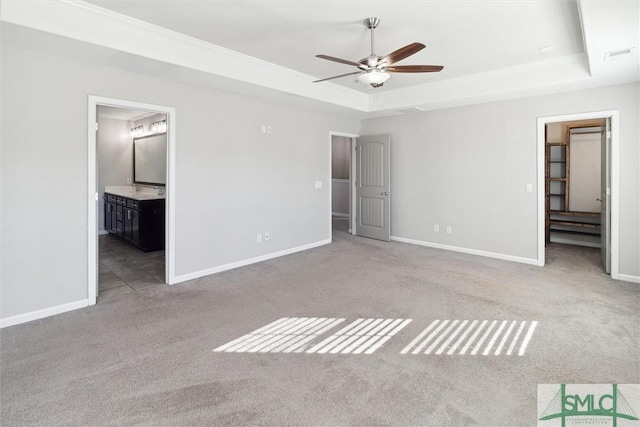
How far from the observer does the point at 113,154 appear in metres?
7.22

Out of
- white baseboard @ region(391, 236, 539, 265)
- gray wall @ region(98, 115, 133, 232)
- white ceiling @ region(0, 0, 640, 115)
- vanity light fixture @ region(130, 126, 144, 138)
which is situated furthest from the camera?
gray wall @ region(98, 115, 133, 232)

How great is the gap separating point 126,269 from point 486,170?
210 inches

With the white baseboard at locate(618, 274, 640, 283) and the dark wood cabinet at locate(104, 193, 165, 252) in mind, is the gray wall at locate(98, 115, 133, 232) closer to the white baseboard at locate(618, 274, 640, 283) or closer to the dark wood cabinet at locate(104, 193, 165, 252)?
the dark wood cabinet at locate(104, 193, 165, 252)

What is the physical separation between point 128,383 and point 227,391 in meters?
0.64

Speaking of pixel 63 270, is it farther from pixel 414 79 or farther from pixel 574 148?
pixel 574 148

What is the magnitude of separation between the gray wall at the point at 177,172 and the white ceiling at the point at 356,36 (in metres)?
0.54

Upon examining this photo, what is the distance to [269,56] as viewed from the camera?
13.3ft

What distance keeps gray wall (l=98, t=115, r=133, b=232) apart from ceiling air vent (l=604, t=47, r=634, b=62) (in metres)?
7.80

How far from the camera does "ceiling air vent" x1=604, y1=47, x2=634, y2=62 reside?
3160 millimetres

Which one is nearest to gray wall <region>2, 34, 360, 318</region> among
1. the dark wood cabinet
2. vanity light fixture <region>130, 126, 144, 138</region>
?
the dark wood cabinet

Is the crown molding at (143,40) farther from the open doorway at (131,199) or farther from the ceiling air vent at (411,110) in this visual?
the ceiling air vent at (411,110)

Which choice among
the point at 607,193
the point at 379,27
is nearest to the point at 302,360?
the point at 379,27

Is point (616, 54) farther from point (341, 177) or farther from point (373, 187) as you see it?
point (341, 177)

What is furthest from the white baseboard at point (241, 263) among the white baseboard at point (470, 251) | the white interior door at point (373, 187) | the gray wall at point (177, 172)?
the white baseboard at point (470, 251)
